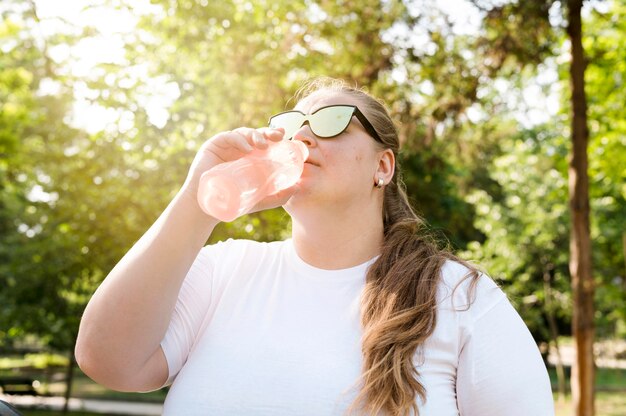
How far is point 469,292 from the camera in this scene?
1.96 m

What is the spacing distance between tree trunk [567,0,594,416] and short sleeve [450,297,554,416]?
22.2 feet

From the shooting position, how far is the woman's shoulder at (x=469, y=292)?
6.34ft

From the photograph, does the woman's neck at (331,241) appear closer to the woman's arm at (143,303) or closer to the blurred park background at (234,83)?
the woman's arm at (143,303)

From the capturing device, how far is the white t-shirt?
5.98 feet

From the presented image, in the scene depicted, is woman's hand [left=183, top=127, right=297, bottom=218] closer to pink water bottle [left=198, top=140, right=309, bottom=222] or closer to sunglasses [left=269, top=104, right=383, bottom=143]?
pink water bottle [left=198, top=140, right=309, bottom=222]

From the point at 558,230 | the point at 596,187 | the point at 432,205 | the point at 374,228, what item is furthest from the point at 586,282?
the point at 558,230

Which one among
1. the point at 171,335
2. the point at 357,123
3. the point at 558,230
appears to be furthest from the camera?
the point at 558,230

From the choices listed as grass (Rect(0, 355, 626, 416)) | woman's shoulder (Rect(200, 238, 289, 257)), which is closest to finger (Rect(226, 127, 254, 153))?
woman's shoulder (Rect(200, 238, 289, 257))

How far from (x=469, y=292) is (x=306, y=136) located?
0.74 meters

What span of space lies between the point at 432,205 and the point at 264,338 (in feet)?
51.2

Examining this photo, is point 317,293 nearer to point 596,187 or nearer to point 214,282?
point 214,282

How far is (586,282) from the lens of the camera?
27.2ft

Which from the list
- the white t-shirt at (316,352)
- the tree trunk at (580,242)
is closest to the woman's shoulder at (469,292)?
the white t-shirt at (316,352)

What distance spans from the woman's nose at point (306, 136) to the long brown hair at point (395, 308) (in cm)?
22
